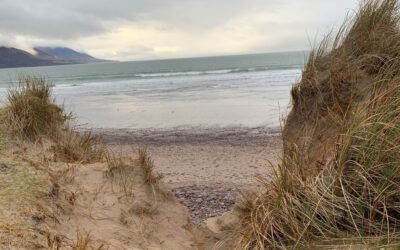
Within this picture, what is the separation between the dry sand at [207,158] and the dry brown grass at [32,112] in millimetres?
1319

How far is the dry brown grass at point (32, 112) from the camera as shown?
567cm

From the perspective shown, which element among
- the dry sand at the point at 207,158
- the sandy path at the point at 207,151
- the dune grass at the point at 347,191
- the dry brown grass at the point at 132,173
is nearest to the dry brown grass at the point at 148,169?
the dry brown grass at the point at 132,173

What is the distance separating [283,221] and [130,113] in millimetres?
16168

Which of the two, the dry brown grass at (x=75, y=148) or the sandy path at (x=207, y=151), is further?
the sandy path at (x=207, y=151)

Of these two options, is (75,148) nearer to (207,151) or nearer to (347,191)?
(347,191)

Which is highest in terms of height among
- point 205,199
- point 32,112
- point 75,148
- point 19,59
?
point 19,59

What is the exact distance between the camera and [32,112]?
5855 mm

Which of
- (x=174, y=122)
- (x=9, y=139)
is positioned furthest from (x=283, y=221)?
(x=174, y=122)

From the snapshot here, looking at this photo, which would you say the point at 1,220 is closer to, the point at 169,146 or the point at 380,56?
the point at 380,56

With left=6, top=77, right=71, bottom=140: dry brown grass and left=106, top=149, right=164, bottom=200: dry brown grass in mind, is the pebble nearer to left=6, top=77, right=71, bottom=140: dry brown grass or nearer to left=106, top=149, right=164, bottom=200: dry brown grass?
left=106, top=149, right=164, bottom=200: dry brown grass

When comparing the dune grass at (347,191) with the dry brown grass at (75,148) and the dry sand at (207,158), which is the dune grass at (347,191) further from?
the dry brown grass at (75,148)

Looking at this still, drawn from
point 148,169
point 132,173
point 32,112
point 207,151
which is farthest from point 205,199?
point 207,151

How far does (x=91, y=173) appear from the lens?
502cm

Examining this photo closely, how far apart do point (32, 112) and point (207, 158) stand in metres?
5.24
